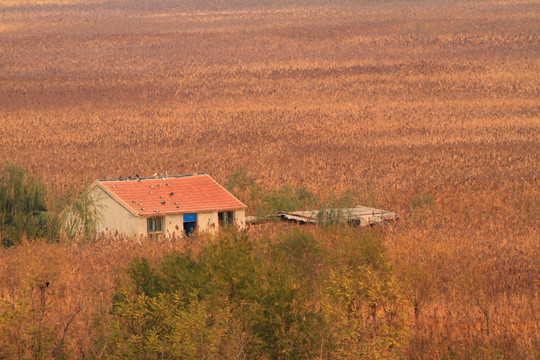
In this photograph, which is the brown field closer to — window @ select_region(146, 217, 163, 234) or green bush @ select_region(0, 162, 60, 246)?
window @ select_region(146, 217, 163, 234)

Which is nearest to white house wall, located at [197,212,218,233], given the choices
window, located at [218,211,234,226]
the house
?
the house

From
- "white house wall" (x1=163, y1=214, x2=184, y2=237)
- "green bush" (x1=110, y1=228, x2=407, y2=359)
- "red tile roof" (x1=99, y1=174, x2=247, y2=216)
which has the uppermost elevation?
"red tile roof" (x1=99, y1=174, x2=247, y2=216)

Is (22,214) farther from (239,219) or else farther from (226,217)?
(239,219)

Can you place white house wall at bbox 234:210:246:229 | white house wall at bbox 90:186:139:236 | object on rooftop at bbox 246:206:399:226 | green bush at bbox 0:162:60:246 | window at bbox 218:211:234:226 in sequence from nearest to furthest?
white house wall at bbox 90:186:139:236, green bush at bbox 0:162:60:246, window at bbox 218:211:234:226, white house wall at bbox 234:210:246:229, object on rooftop at bbox 246:206:399:226

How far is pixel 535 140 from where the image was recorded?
1599 inches

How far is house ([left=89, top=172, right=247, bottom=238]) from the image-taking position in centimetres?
Result: 1869

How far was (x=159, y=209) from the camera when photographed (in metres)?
18.7

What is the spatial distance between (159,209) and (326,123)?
93.2 feet

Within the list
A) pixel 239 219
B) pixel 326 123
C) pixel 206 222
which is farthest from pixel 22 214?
pixel 326 123

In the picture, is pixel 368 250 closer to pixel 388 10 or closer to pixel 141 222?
pixel 141 222

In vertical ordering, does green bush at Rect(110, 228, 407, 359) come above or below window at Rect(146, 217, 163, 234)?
below

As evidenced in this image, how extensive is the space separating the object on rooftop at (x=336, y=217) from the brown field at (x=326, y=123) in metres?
0.53

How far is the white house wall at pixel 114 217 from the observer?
18.7m

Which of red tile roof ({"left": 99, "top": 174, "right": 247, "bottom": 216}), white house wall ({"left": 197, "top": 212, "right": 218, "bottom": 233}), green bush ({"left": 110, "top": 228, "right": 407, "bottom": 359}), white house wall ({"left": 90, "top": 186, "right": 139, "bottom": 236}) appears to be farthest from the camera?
white house wall ({"left": 197, "top": 212, "right": 218, "bottom": 233})
